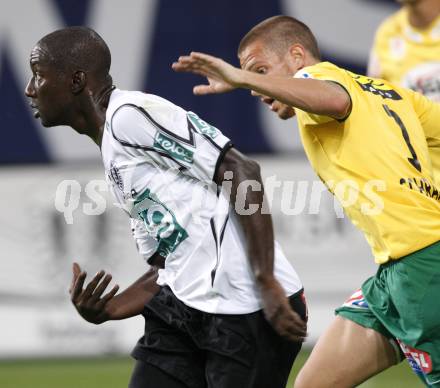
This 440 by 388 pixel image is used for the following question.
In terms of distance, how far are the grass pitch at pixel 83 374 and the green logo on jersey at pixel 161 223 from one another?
3.55 metres

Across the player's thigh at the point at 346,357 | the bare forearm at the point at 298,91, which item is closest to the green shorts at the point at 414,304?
the player's thigh at the point at 346,357

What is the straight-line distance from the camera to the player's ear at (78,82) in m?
3.93

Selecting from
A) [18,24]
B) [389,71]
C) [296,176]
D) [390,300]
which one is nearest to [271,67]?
[390,300]

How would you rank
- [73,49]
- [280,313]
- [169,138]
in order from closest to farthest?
[280,313] < [169,138] < [73,49]

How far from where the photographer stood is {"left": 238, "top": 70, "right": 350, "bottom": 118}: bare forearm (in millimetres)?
3752

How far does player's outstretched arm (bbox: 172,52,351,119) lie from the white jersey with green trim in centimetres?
18

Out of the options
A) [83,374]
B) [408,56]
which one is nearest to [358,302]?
[83,374]

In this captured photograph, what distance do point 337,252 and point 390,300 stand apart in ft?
15.0

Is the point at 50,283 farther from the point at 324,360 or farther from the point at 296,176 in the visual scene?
the point at 324,360

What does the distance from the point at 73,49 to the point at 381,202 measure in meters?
1.39

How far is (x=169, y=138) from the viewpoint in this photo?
12.1 ft

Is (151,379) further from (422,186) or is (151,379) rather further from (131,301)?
(422,186)

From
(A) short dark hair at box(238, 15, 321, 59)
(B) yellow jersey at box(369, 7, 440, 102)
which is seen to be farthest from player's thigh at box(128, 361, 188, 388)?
(B) yellow jersey at box(369, 7, 440, 102)

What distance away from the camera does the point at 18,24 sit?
905 cm
